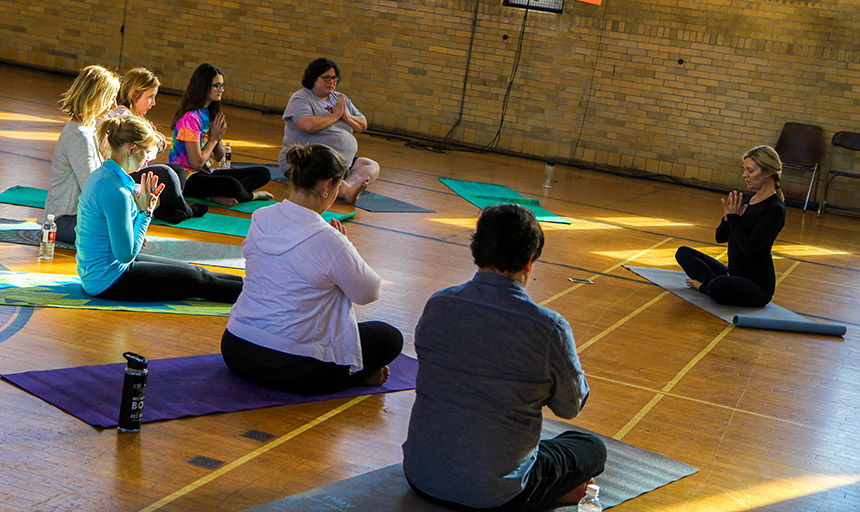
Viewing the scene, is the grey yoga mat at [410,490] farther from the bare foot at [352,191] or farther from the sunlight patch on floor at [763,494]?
the bare foot at [352,191]

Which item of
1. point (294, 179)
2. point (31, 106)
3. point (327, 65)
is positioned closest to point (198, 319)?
point (294, 179)

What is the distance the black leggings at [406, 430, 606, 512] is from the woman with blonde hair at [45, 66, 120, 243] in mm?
3301

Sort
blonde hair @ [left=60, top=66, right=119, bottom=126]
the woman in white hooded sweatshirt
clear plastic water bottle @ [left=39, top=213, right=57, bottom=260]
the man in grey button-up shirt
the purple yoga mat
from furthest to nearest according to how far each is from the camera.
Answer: blonde hair @ [left=60, top=66, right=119, bottom=126] → clear plastic water bottle @ [left=39, top=213, right=57, bottom=260] → the woman in white hooded sweatshirt → the purple yoga mat → the man in grey button-up shirt

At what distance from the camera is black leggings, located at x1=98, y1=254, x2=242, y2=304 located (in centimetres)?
409

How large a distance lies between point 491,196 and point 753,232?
3.73 meters

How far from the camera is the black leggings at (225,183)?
6625mm

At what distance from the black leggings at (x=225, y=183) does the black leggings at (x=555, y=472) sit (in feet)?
15.0

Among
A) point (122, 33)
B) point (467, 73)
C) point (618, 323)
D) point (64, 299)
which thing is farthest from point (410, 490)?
point (122, 33)

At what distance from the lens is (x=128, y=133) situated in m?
3.93

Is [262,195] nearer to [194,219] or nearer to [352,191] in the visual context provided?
[352,191]

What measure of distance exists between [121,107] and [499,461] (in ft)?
13.5

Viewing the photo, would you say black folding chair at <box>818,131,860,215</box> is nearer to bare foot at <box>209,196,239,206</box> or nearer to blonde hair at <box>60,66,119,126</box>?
bare foot at <box>209,196,239,206</box>

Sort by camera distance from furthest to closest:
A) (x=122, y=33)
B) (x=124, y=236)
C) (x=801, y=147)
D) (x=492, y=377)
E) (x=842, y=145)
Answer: (x=122, y=33)
(x=801, y=147)
(x=842, y=145)
(x=124, y=236)
(x=492, y=377)

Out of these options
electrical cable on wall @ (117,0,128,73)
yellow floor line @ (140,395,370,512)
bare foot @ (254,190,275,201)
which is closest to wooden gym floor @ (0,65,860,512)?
yellow floor line @ (140,395,370,512)
